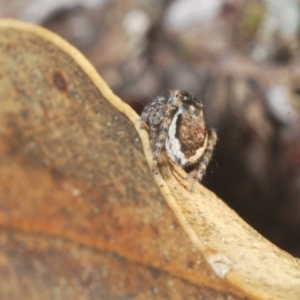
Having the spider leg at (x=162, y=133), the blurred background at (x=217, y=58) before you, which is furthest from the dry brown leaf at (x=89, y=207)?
the blurred background at (x=217, y=58)

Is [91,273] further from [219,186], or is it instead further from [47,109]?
[219,186]

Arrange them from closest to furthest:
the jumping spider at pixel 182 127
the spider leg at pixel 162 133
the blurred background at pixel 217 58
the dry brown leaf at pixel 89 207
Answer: the dry brown leaf at pixel 89 207, the spider leg at pixel 162 133, the jumping spider at pixel 182 127, the blurred background at pixel 217 58

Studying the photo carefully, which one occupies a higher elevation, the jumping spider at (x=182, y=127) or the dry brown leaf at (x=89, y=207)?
the jumping spider at (x=182, y=127)

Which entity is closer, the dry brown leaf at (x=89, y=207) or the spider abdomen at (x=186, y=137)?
the dry brown leaf at (x=89, y=207)

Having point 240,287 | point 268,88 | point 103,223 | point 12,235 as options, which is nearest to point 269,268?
→ point 240,287

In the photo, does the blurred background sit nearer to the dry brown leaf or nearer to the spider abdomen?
the spider abdomen

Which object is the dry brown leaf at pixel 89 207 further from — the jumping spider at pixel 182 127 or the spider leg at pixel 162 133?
the jumping spider at pixel 182 127

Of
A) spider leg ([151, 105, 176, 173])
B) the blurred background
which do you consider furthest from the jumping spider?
the blurred background
